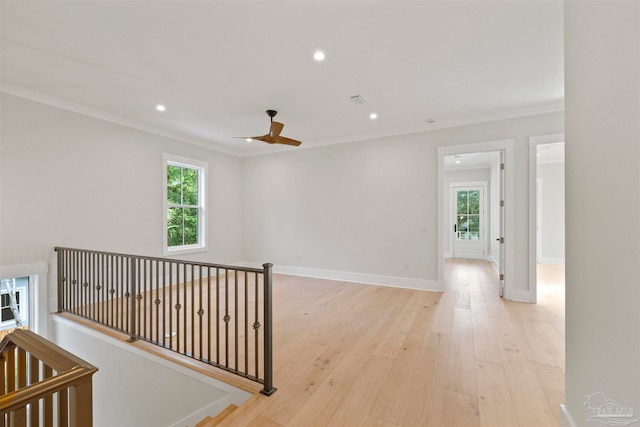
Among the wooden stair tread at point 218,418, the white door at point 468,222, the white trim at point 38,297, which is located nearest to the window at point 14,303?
the white trim at point 38,297

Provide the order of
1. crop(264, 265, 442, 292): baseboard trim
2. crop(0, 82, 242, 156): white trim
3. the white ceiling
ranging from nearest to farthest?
1. the white ceiling
2. crop(0, 82, 242, 156): white trim
3. crop(264, 265, 442, 292): baseboard trim

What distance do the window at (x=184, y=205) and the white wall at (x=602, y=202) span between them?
17.5 ft

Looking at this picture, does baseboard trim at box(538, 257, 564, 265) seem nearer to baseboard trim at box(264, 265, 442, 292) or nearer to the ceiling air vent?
baseboard trim at box(264, 265, 442, 292)

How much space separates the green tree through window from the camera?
5.12 metres

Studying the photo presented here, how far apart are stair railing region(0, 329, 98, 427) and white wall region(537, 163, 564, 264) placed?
892cm

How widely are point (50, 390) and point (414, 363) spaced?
2280 mm

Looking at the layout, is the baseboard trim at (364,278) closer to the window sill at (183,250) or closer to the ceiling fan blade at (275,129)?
the window sill at (183,250)

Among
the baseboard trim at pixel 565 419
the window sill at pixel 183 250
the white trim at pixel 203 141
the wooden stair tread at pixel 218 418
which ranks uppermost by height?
the white trim at pixel 203 141

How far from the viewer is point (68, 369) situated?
38.6 inches

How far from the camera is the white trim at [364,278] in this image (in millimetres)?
4550

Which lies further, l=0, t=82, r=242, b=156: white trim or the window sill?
the window sill

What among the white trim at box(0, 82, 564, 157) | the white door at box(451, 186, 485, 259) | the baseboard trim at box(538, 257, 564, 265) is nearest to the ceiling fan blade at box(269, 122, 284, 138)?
the white trim at box(0, 82, 564, 157)

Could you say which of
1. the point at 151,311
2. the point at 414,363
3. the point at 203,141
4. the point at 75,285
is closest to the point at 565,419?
the point at 414,363

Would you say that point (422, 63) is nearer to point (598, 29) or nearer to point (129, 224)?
point (598, 29)
